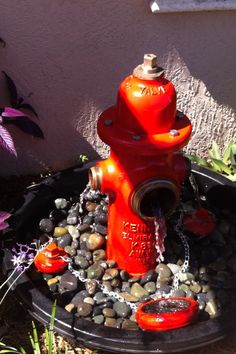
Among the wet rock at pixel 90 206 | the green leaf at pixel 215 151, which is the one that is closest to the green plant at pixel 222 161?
the green leaf at pixel 215 151

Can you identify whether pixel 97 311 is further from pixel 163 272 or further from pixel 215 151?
pixel 215 151

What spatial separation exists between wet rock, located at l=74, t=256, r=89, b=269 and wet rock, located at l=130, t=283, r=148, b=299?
0.25 metres

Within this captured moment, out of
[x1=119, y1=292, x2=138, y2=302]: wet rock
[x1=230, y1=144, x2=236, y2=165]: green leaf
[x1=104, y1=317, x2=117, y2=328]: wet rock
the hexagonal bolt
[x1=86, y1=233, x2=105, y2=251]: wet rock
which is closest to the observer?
the hexagonal bolt

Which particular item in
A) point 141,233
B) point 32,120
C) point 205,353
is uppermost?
point 32,120

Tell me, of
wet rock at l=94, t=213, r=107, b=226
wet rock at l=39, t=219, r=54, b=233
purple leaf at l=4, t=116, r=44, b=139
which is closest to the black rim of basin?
wet rock at l=39, t=219, r=54, b=233

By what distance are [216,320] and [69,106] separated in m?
1.42

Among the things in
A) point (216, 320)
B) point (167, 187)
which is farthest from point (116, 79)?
point (216, 320)

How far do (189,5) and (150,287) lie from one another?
4.61 ft

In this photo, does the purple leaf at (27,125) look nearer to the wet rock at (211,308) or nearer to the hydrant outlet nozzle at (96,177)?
the hydrant outlet nozzle at (96,177)

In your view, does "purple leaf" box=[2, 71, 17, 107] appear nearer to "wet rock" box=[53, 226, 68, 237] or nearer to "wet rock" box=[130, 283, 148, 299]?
"wet rock" box=[53, 226, 68, 237]

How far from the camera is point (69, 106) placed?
306 centimetres

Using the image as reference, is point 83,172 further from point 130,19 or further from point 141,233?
point 130,19

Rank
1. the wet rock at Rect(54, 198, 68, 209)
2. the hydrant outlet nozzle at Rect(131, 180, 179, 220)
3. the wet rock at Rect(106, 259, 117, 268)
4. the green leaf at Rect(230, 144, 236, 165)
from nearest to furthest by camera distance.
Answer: the hydrant outlet nozzle at Rect(131, 180, 179, 220)
the wet rock at Rect(106, 259, 117, 268)
the wet rock at Rect(54, 198, 68, 209)
the green leaf at Rect(230, 144, 236, 165)

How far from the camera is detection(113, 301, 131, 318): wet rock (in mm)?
2432
